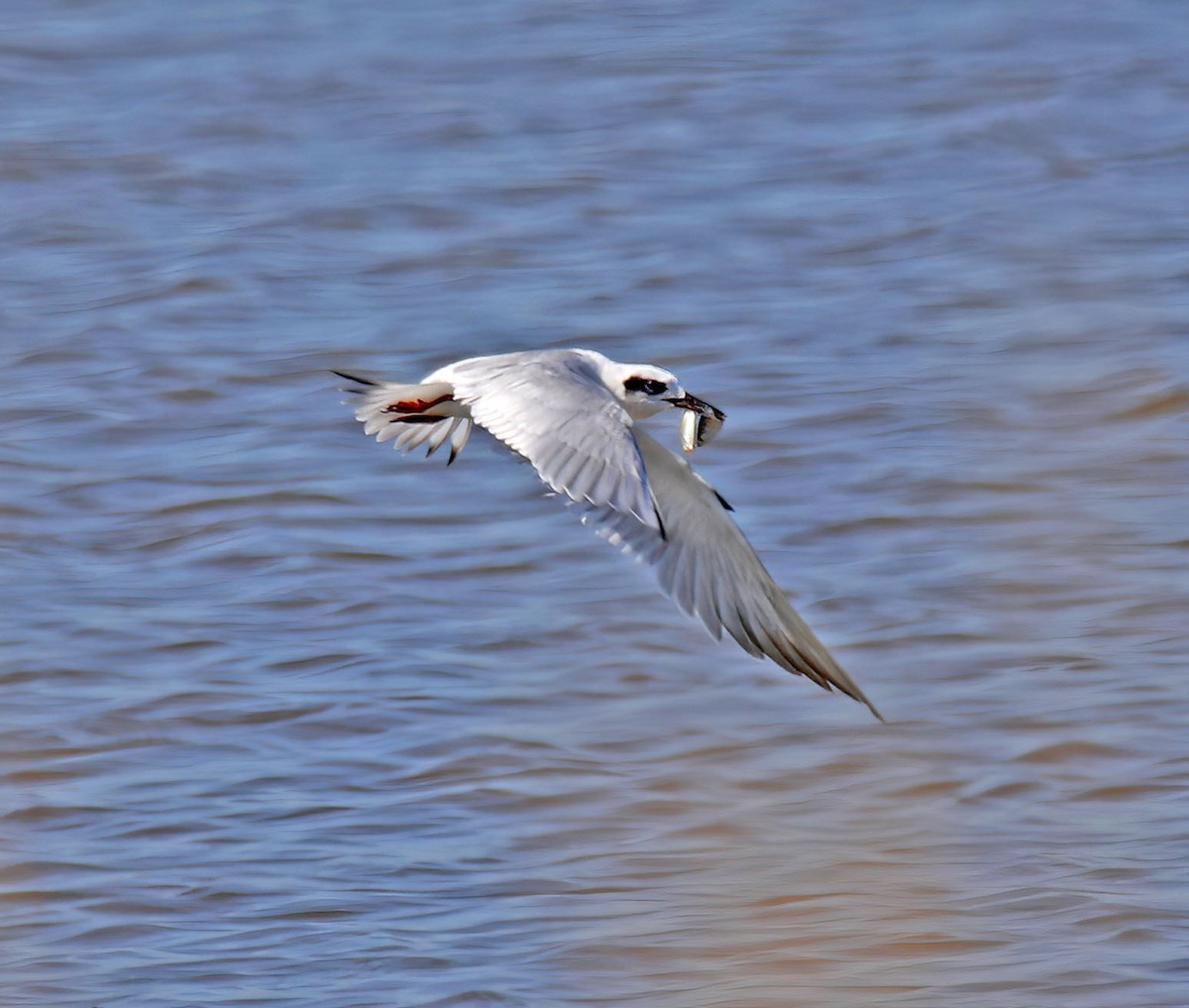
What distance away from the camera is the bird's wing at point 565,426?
3.84 metres

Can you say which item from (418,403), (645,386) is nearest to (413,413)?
(418,403)

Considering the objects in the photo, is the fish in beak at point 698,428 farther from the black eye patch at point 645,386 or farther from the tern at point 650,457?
the black eye patch at point 645,386

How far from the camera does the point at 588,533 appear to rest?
6.09m

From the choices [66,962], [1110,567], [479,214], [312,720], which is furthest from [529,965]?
[479,214]

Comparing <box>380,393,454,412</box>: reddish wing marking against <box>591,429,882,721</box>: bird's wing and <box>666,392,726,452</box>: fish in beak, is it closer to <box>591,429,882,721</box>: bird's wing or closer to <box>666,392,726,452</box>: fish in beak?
<box>591,429,882,721</box>: bird's wing

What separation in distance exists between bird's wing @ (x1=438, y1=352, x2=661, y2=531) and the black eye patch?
9 cm

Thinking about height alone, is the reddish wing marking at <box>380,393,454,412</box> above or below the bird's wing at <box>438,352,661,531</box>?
below

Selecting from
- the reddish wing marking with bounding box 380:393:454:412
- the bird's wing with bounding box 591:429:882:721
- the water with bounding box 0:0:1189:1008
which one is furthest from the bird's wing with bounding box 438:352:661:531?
the water with bounding box 0:0:1189:1008

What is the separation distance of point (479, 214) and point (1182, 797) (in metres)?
4.32

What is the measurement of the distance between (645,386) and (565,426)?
17.9 inches

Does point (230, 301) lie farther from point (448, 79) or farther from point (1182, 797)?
point (1182, 797)

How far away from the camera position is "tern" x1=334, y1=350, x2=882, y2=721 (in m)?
4.06

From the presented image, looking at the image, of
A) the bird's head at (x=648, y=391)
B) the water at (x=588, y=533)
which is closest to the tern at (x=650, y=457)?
the bird's head at (x=648, y=391)

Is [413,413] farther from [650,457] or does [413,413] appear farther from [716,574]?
[716,574]
